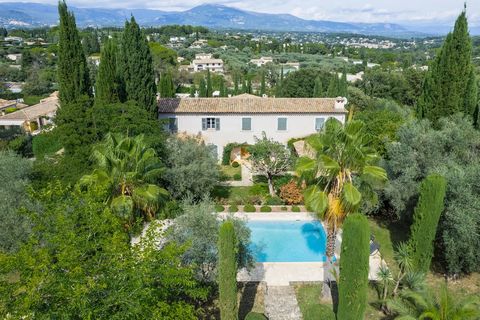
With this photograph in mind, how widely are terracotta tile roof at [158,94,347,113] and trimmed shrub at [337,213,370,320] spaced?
20.4m

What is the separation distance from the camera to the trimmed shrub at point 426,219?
48.4ft

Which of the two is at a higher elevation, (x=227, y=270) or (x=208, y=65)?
(x=208, y=65)

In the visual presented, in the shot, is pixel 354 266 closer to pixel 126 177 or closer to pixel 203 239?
pixel 203 239

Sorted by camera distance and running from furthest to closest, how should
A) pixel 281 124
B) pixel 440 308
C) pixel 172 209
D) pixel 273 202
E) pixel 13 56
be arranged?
pixel 13 56 < pixel 281 124 < pixel 273 202 < pixel 172 209 < pixel 440 308

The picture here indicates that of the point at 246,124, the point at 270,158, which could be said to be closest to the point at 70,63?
the point at 246,124

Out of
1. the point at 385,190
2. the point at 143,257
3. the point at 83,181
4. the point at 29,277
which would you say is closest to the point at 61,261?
the point at 29,277

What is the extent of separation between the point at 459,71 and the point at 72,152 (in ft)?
77.6

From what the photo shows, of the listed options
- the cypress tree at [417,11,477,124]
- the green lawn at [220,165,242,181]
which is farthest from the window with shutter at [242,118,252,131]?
the cypress tree at [417,11,477,124]

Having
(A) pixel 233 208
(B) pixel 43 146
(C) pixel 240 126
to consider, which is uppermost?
(C) pixel 240 126

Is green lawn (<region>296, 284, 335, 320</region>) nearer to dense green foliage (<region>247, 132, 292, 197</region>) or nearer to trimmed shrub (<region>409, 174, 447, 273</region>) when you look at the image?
trimmed shrub (<region>409, 174, 447, 273</region>)

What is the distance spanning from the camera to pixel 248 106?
31672 mm

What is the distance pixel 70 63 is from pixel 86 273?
1867 cm

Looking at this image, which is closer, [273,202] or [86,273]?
[86,273]

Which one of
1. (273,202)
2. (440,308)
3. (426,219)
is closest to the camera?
(440,308)
